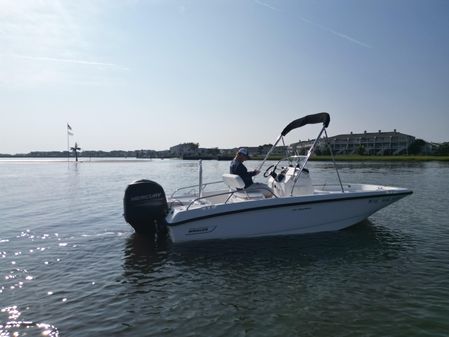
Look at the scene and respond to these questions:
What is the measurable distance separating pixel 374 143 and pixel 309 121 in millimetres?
119173

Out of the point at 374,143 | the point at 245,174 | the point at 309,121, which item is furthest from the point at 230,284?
the point at 374,143

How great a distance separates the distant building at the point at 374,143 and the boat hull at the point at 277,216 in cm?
10362

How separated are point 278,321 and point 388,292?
7.65ft

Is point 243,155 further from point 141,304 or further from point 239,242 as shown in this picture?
point 141,304

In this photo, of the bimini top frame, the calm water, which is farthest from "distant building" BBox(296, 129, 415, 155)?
the calm water

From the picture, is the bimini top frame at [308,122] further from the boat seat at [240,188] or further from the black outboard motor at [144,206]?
the black outboard motor at [144,206]

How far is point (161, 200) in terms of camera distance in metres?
10.1

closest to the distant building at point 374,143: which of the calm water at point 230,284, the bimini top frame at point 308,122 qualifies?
the bimini top frame at point 308,122

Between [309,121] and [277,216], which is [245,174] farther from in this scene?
[309,121]

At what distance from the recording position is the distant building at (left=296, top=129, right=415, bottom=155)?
381 feet

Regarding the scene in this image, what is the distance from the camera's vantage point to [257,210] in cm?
991

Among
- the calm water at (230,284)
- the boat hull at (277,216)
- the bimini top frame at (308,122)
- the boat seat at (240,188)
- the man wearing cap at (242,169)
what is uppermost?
the bimini top frame at (308,122)

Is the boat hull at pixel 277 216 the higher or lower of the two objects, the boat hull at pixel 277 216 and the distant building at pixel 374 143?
the lower

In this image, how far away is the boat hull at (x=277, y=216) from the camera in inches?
380
